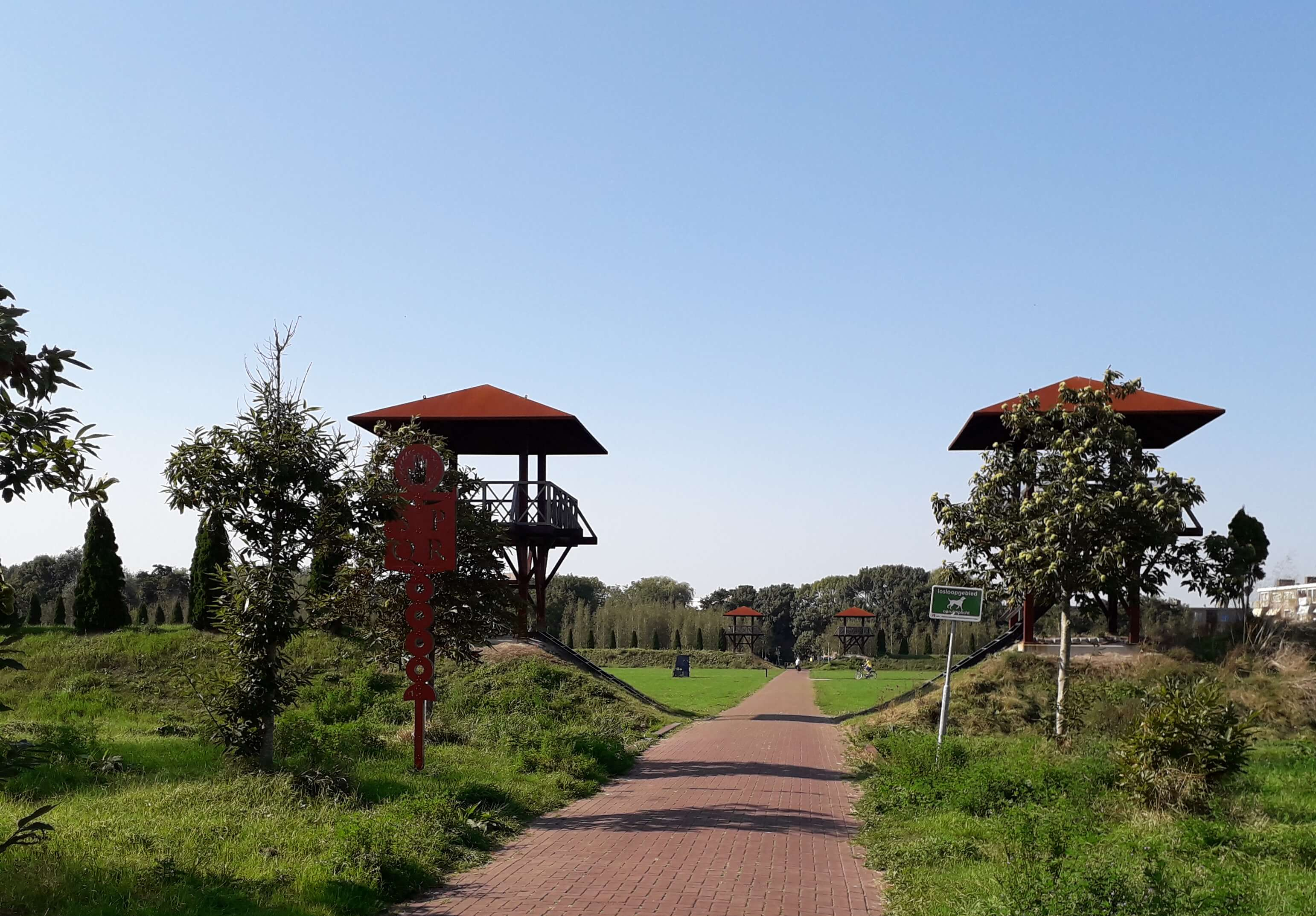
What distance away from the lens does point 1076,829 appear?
8844mm

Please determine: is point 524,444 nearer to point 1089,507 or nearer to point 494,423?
point 494,423

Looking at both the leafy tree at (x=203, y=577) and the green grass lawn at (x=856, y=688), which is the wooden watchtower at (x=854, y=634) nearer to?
the green grass lawn at (x=856, y=688)

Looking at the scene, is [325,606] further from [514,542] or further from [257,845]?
[514,542]

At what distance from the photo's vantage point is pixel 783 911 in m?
7.54

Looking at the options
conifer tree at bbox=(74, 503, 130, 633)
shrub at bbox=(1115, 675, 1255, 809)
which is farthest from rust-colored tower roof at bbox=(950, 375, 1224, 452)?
conifer tree at bbox=(74, 503, 130, 633)

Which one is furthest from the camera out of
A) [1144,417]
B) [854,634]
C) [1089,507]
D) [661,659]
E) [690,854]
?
[854,634]

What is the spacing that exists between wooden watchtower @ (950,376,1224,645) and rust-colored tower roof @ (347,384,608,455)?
10678mm


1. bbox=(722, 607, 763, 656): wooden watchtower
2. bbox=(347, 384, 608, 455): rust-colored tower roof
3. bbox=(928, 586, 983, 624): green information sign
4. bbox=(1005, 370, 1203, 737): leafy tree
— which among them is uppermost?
bbox=(347, 384, 608, 455): rust-colored tower roof

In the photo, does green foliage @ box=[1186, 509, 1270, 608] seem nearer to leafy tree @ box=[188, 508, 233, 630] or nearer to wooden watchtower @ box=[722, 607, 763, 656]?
leafy tree @ box=[188, 508, 233, 630]

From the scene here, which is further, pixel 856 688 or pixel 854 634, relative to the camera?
pixel 854 634

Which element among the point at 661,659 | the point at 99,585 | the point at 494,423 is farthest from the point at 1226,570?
the point at 661,659

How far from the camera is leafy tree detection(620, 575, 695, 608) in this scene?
131m

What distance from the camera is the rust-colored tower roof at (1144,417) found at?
85.5ft

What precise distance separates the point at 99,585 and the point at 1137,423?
91.7ft
